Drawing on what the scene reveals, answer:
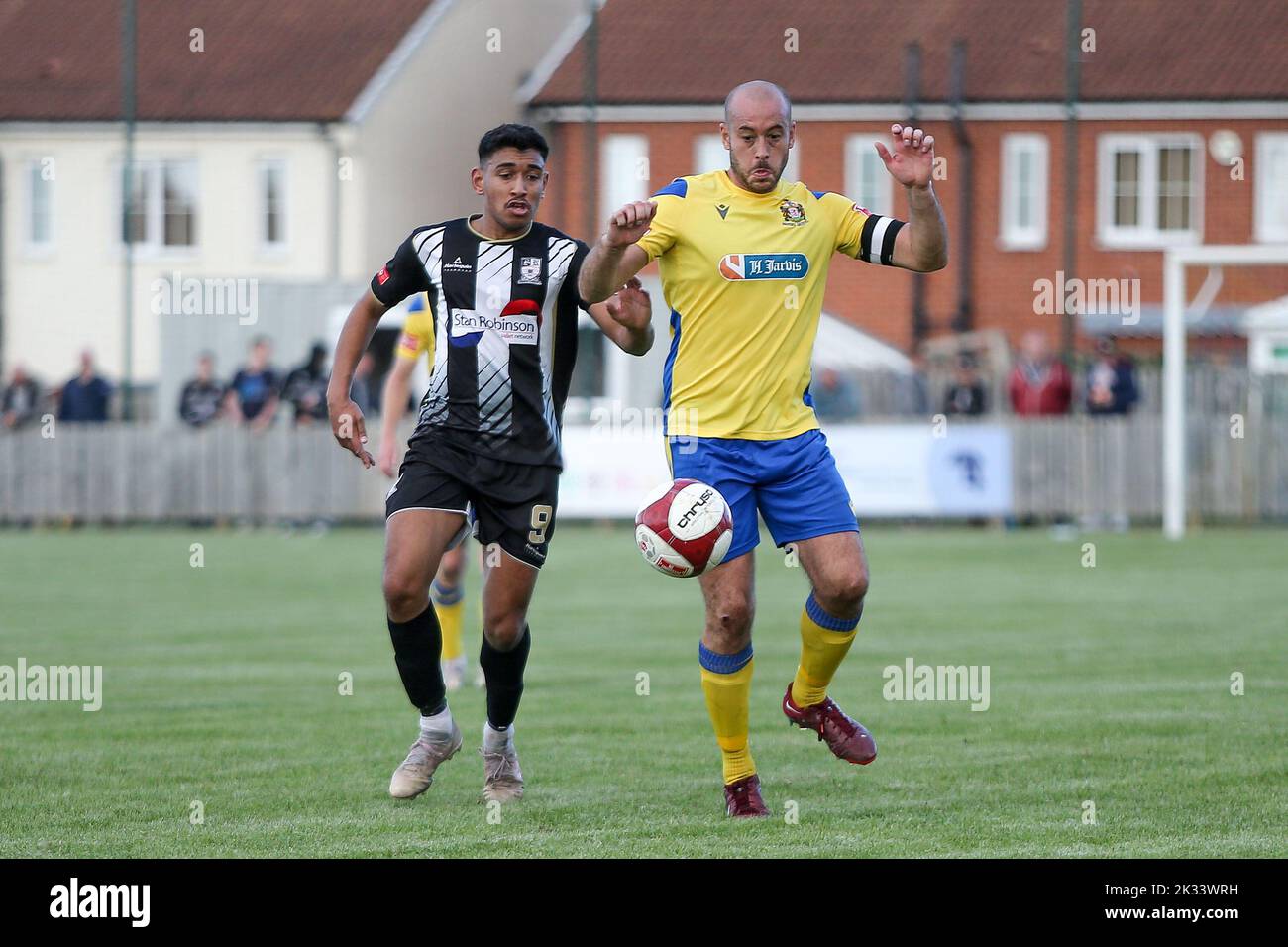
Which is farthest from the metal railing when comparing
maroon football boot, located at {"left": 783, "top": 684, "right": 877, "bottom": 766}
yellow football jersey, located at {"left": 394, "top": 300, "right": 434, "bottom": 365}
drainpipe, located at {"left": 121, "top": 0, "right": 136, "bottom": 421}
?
maroon football boot, located at {"left": 783, "top": 684, "right": 877, "bottom": 766}

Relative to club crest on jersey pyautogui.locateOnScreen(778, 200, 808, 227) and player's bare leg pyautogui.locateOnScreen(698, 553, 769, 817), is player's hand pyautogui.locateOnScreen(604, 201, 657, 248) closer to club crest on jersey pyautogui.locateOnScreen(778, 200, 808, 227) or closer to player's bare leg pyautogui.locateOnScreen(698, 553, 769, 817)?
club crest on jersey pyautogui.locateOnScreen(778, 200, 808, 227)

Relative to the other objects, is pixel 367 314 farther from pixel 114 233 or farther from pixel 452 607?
pixel 114 233

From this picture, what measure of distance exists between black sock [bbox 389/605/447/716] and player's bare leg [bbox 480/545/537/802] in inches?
7.8

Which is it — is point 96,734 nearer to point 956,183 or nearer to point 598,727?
point 598,727

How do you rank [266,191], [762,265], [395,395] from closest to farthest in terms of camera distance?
[762,265]
[395,395]
[266,191]

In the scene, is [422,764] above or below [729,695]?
below

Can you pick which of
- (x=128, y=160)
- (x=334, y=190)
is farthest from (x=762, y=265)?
(x=334, y=190)

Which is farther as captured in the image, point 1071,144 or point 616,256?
point 1071,144

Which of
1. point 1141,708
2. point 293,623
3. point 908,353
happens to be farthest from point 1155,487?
point 1141,708

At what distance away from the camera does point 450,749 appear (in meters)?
7.48

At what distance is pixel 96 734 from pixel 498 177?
3399mm

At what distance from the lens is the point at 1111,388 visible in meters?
24.2

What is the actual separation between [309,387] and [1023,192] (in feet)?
52.1

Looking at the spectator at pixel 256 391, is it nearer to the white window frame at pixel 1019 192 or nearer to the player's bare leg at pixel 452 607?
the white window frame at pixel 1019 192
